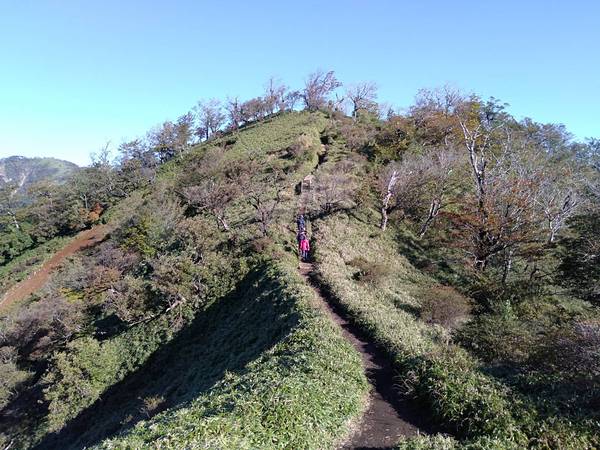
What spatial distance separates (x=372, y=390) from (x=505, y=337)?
7.54 m

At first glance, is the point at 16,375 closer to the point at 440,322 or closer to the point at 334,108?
the point at 440,322

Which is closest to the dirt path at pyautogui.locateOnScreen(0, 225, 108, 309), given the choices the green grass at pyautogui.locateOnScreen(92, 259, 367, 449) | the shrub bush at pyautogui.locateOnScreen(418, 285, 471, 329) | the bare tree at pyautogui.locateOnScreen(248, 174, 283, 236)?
the bare tree at pyautogui.locateOnScreen(248, 174, 283, 236)

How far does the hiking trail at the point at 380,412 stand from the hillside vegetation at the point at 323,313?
0.37 m

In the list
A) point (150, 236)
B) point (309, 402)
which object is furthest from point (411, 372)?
point (150, 236)

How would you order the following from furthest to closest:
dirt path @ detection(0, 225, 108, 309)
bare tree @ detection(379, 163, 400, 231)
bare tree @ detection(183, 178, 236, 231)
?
dirt path @ detection(0, 225, 108, 309)
bare tree @ detection(379, 163, 400, 231)
bare tree @ detection(183, 178, 236, 231)

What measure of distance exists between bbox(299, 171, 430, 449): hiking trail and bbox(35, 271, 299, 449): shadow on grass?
370 centimetres

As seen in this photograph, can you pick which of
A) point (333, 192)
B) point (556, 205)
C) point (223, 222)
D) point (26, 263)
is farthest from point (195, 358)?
point (26, 263)

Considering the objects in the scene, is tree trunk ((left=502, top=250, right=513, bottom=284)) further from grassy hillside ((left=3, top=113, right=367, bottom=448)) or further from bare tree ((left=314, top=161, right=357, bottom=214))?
grassy hillside ((left=3, top=113, right=367, bottom=448))

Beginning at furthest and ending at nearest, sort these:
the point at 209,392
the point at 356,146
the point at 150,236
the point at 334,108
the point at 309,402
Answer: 1. the point at 334,108
2. the point at 356,146
3. the point at 150,236
4. the point at 209,392
5. the point at 309,402

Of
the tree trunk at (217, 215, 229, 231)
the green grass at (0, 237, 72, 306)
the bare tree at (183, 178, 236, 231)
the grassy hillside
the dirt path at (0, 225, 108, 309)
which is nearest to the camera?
the grassy hillside

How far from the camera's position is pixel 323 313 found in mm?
18250

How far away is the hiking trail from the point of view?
10828 mm

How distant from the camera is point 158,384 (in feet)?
71.4

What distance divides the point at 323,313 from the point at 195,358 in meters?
8.30
